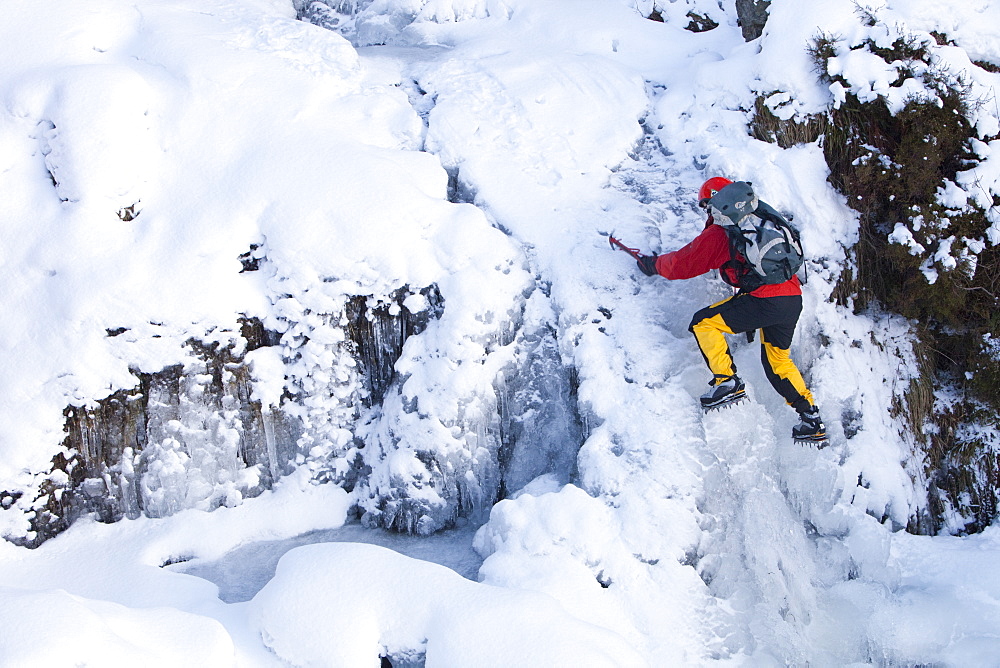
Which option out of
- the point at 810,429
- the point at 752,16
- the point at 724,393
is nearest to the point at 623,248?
the point at 724,393

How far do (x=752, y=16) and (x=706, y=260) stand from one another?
3.54 m

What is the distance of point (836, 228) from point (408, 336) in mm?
3264

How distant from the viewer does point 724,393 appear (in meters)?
4.61

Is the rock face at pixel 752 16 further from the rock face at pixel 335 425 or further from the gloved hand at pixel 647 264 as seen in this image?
the rock face at pixel 335 425

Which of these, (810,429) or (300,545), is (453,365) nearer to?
(300,545)

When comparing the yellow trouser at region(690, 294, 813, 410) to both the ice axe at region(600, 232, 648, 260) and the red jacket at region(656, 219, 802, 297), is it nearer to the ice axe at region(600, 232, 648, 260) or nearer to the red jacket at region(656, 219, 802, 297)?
the red jacket at region(656, 219, 802, 297)

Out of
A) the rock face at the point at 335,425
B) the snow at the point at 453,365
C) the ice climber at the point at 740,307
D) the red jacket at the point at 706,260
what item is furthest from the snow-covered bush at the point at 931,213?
the rock face at the point at 335,425

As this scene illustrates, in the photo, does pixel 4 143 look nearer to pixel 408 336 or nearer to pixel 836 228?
pixel 408 336

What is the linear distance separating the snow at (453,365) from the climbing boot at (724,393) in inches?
8.9

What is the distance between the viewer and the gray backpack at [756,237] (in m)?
4.38

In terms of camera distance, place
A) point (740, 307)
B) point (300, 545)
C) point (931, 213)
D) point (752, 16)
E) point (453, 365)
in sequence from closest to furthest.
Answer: point (740, 307), point (300, 545), point (453, 365), point (931, 213), point (752, 16)

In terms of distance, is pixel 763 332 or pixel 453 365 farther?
pixel 453 365

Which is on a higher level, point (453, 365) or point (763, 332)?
point (763, 332)

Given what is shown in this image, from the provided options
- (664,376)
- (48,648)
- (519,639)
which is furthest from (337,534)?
(664,376)
